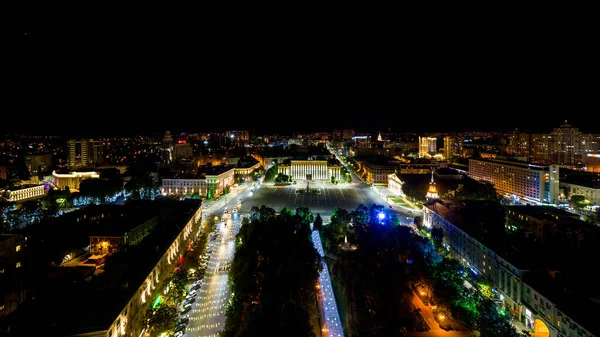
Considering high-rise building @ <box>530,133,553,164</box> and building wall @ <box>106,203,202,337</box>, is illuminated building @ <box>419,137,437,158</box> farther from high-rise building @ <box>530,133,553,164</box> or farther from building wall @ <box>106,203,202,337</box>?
building wall @ <box>106,203,202,337</box>

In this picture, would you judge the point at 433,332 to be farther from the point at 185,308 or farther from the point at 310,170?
the point at 310,170

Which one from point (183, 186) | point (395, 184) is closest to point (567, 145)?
point (395, 184)

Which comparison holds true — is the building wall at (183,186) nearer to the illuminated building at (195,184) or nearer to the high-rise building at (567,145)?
the illuminated building at (195,184)

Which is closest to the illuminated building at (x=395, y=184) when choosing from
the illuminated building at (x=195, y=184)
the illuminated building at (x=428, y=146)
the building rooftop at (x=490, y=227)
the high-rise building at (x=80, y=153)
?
the building rooftop at (x=490, y=227)

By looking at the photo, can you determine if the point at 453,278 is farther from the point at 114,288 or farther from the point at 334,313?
the point at 114,288

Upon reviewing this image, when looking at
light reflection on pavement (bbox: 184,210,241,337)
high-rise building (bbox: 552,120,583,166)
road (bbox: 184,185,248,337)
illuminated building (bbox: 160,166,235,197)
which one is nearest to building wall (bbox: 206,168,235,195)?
illuminated building (bbox: 160,166,235,197)

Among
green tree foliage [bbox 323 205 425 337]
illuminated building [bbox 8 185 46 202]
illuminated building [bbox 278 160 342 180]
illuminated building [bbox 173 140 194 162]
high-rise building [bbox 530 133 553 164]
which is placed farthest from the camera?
illuminated building [bbox 173 140 194 162]
